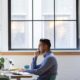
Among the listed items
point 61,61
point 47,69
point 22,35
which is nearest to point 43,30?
point 22,35

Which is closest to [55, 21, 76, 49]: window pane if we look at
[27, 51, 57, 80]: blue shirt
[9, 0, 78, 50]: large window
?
[9, 0, 78, 50]: large window

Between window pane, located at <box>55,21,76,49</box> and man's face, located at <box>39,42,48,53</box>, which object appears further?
window pane, located at <box>55,21,76,49</box>

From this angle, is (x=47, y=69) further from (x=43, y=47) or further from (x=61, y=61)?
(x=61, y=61)

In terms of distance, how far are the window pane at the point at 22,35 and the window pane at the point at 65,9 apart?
57 cm

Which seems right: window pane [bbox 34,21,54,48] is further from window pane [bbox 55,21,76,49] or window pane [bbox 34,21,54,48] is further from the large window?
window pane [bbox 55,21,76,49]

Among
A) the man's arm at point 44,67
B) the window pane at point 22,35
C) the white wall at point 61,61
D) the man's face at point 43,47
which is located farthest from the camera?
the window pane at point 22,35

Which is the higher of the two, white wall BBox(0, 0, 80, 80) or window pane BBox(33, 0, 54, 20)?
window pane BBox(33, 0, 54, 20)

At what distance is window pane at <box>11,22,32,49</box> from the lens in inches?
214

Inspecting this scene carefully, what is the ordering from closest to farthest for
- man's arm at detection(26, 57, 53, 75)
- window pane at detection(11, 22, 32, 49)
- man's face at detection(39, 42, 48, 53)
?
1. man's arm at detection(26, 57, 53, 75)
2. man's face at detection(39, 42, 48, 53)
3. window pane at detection(11, 22, 32, 49)

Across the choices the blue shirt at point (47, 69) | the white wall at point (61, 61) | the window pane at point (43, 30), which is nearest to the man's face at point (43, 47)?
the blue shirt at point (47, 69)

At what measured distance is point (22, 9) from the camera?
5.45 meters

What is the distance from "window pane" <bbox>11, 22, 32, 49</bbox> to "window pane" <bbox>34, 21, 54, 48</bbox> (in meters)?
0.11

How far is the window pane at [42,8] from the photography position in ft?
17.9

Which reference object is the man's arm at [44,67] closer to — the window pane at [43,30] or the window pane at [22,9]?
the window pane at [43,30]
